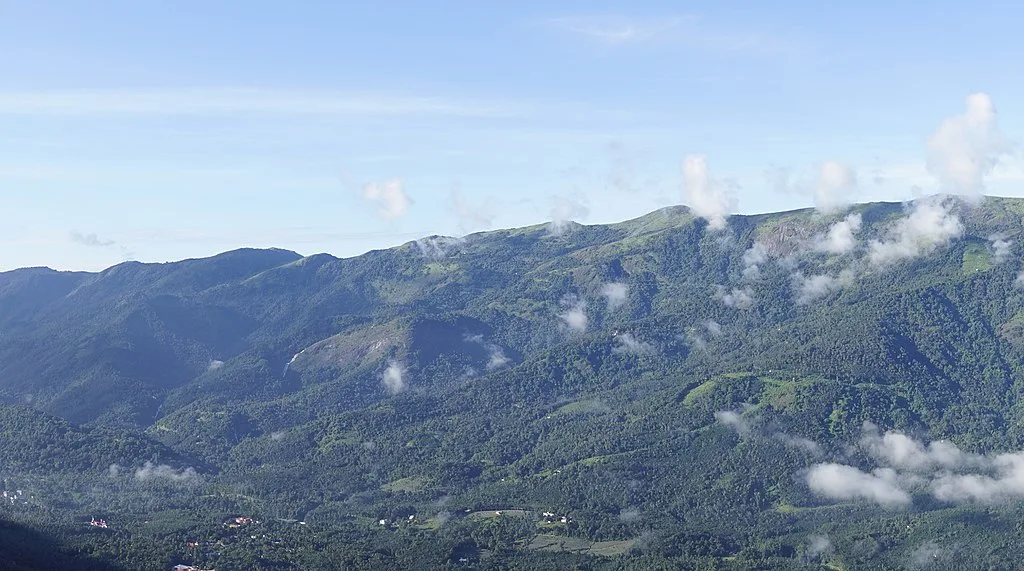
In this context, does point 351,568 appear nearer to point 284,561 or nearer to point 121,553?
point 284,561

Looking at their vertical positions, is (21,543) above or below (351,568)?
above

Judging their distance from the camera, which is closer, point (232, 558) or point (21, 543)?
point (21, 543)

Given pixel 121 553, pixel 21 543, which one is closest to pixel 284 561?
Result: pixel 121 553

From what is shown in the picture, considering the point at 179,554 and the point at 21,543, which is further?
the point at 179,554

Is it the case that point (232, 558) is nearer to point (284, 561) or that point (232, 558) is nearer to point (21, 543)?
point (284, 561)

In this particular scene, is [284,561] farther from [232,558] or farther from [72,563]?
[72,563]

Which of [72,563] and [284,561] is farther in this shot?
[284,561]

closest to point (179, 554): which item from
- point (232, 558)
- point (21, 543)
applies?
point (232, 558)

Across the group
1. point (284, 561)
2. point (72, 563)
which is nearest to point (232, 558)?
point (284, 561)
